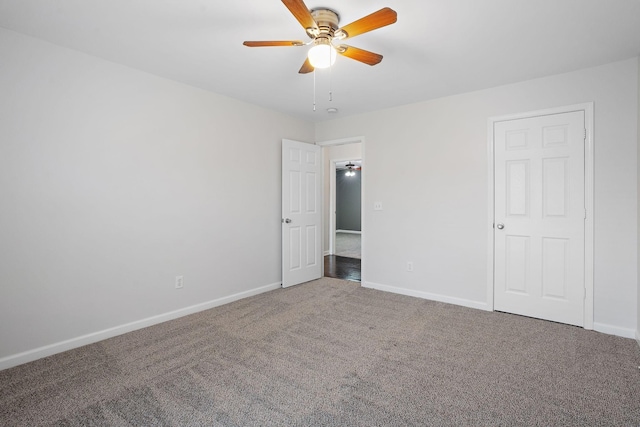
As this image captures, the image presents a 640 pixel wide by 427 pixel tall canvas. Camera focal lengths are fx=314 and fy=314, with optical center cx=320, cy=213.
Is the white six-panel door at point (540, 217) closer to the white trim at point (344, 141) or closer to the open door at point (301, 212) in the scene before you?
the white trim at point (344, 141)

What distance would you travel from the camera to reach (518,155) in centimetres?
328

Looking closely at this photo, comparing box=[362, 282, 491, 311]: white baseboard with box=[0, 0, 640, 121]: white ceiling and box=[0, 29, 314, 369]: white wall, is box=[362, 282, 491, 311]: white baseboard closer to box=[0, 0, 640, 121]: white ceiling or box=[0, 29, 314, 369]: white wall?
box=[0, 29, 314, 369]: white wall

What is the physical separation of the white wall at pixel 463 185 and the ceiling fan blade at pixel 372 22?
2208 mm

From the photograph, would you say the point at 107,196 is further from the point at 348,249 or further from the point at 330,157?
the point at 348,249

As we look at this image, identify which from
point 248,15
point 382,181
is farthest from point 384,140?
point 248,15

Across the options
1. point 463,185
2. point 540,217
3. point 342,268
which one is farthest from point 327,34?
point 342,268

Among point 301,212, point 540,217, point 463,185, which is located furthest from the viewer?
point 301,212

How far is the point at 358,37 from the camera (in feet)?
7.83

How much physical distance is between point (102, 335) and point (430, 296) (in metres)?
3.44

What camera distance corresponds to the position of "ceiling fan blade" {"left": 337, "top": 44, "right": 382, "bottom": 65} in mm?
2098

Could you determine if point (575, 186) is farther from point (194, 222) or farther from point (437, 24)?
point (194, 222)

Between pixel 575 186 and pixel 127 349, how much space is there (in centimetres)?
426

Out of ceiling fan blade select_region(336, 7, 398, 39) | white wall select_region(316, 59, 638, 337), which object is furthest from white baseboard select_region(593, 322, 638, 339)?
ceiling fan blade select_region(336, 7, 398, 39)

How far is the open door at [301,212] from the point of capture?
4.36 meters
